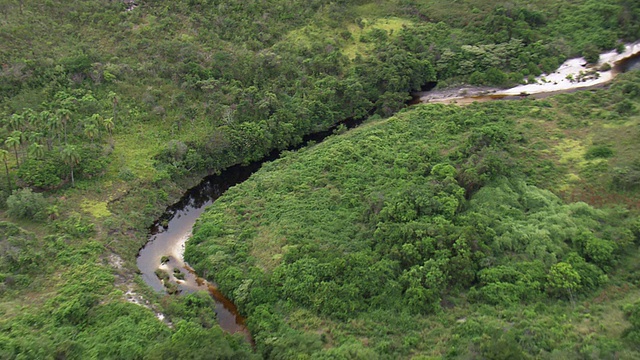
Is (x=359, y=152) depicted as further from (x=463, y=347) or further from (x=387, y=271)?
(x=463, y=347)

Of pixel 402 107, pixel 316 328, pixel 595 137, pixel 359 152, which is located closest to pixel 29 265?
pixel 316 328

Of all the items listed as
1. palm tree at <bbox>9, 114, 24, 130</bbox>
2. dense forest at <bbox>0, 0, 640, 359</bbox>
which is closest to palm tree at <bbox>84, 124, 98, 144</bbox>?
dense forest at <bbox>0, 0, 640, 359</bbox>

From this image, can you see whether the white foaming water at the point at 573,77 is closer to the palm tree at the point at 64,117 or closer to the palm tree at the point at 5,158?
the palm tree at the point at 64,117

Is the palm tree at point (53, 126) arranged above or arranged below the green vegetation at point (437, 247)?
above

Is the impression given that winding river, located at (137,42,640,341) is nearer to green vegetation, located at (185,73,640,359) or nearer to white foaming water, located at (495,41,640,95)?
white foaming water, located at (495,41,640,95)

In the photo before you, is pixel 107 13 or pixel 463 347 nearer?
pixel 463 347

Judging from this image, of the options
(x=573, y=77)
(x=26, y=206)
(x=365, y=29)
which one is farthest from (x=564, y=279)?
(x=365, y=29)

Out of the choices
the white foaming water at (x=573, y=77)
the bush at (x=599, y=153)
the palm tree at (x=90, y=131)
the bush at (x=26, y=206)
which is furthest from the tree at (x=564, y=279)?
the palm tree at (x=90, y=131)
